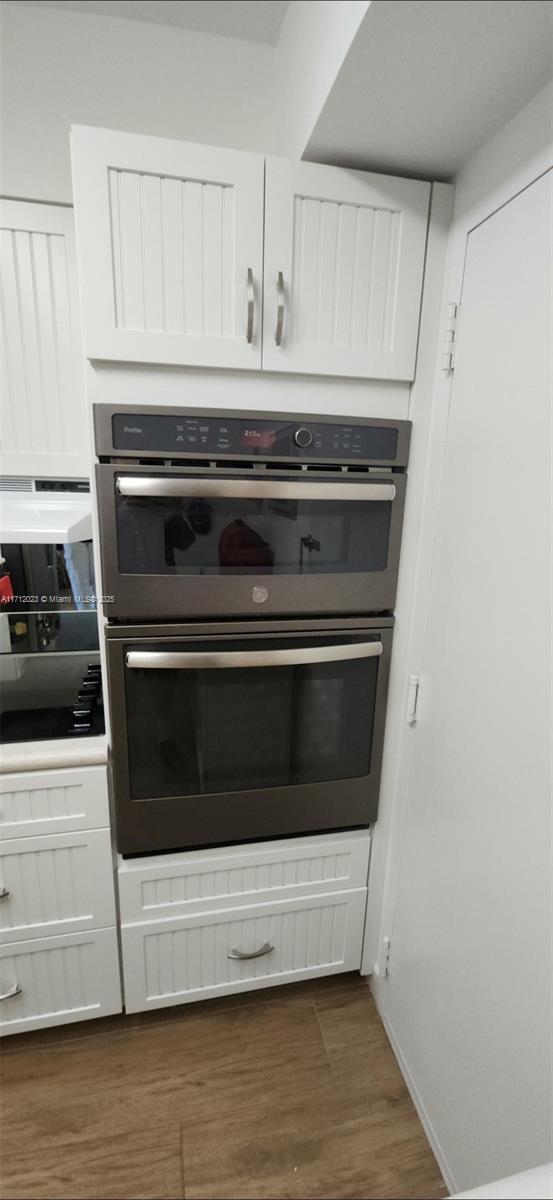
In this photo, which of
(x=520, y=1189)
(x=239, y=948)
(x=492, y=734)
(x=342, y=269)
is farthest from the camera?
(x=239, y=948)

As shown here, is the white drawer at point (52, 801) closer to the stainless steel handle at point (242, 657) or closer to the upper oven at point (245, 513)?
the stainless steel handle at point (242, 657)

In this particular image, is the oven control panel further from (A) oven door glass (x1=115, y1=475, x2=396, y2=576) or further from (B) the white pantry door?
(B) the white pantry door

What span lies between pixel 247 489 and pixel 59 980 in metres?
1.23

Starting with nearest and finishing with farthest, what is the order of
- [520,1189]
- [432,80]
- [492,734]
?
[520,1189] → [432,80] → [492,734]

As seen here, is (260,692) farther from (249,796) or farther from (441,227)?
(441,227)

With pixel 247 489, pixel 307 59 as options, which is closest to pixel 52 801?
pixel 247 489

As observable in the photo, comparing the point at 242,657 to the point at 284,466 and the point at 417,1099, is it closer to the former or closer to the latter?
the point at 284,466

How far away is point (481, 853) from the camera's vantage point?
87cm

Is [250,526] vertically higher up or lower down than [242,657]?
higher up

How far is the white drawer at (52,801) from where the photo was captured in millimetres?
1056

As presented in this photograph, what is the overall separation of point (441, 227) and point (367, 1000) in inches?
74.4

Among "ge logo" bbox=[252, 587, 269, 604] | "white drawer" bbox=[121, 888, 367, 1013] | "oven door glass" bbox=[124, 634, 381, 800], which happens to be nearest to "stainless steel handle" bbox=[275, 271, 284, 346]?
"ge logo" bbox=[252, 587, 269, 604]

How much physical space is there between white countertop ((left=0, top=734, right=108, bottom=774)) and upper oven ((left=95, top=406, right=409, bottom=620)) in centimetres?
31

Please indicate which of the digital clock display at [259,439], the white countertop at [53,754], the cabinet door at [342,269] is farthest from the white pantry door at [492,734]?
the white countertop at [53,754]
